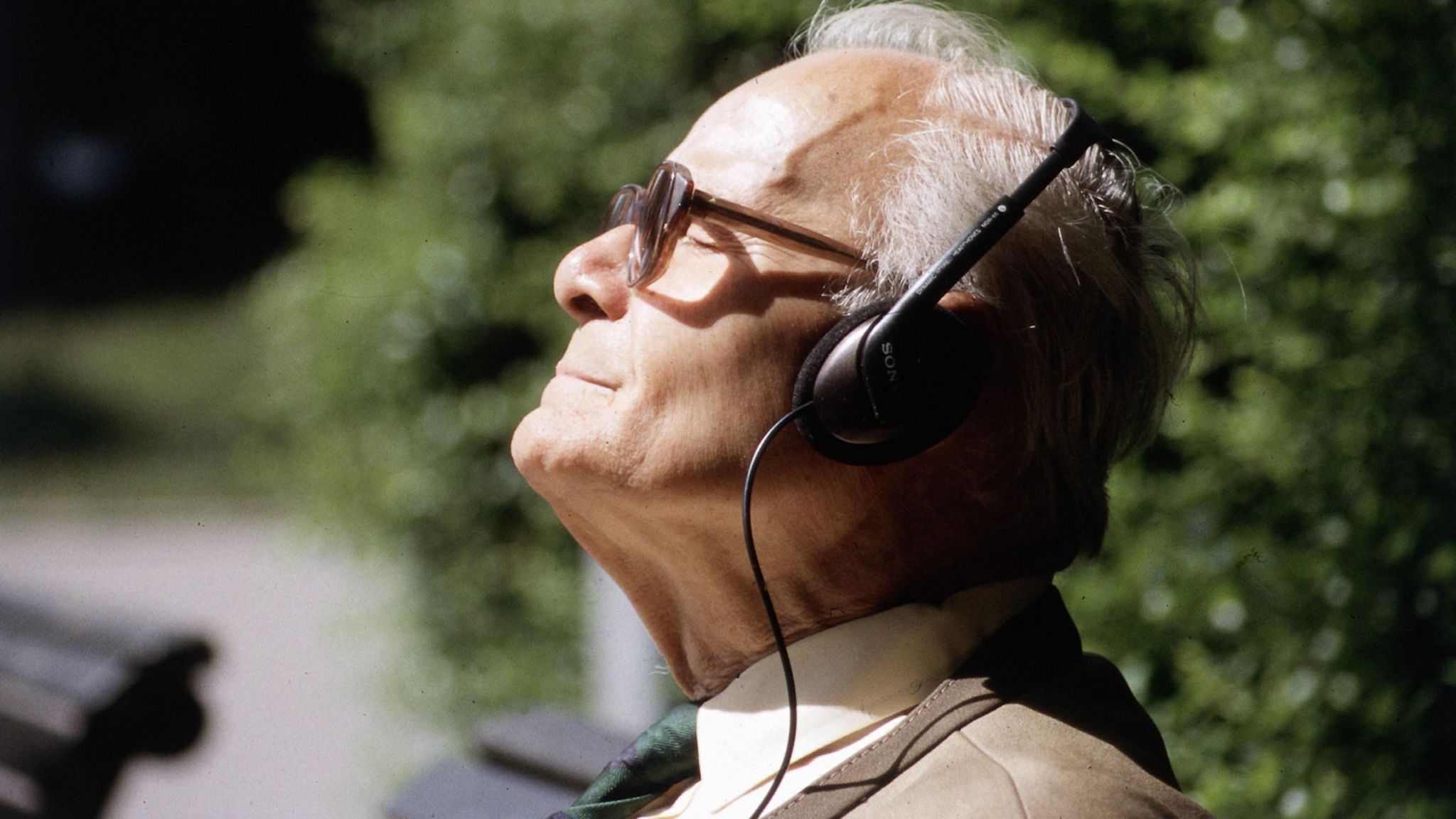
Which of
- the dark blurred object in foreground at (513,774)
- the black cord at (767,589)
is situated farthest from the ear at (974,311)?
the dark blurred object in foreground at (513,774)

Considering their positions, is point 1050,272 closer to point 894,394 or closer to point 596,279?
point 894,394

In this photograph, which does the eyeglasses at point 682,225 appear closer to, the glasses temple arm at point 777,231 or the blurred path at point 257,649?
the glasses temple arm at point 777,231

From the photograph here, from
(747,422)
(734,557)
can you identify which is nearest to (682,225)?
(747,422)

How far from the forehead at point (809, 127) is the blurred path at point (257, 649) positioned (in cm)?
128

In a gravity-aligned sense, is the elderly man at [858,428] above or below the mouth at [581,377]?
below

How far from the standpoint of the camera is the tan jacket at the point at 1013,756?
1.36 metres

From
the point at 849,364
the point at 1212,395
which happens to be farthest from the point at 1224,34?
the point at 849,364

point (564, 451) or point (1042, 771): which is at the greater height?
point (564, 451)

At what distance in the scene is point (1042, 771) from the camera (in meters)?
1.37

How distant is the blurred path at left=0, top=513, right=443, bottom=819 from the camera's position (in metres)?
2.54

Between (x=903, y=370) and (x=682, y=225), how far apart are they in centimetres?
34

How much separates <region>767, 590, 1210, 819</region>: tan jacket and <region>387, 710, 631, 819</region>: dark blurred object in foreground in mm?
969

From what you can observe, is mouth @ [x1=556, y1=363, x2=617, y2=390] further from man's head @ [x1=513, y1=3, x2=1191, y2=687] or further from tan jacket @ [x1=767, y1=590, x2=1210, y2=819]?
tan jacket @ [x1=767, y1=590, x2=1210, y2=819]

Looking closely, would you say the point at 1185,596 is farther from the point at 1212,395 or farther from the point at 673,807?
the point at 673,807
